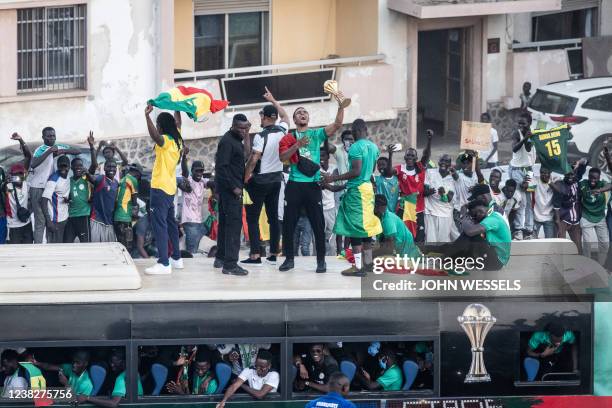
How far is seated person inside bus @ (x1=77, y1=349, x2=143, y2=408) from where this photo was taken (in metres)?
10.5

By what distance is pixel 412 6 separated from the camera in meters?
24.0

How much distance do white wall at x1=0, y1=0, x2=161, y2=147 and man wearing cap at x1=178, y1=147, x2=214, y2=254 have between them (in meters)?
5.16

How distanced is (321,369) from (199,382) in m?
0.84

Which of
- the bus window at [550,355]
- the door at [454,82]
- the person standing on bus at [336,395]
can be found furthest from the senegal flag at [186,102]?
the door at [454,82]

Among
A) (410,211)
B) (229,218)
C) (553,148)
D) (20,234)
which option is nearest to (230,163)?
(229,218)

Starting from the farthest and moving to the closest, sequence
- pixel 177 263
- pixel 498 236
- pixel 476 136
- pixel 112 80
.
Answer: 1. pixel 112 80
2. pixel 476 136
3. pixel 177 263
4. pixel 498 236

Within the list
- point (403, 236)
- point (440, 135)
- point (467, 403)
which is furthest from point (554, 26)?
point (467, 403)

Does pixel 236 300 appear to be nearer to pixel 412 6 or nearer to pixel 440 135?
pixel 412 6

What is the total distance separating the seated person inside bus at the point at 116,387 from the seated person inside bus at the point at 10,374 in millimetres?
414

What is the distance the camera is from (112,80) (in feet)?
72.2

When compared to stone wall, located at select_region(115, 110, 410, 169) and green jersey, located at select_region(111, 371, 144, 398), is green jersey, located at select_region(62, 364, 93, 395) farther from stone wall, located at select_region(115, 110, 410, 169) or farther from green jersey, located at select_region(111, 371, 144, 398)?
stone wall, located at select_region(115, 110, 410, 169)

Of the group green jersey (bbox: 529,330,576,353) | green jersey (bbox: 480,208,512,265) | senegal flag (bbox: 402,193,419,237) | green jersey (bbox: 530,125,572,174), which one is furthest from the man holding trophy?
green jersey (bbox: 530,125,572,174)

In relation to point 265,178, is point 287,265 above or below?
below

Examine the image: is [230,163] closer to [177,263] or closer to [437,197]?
[177,263]
